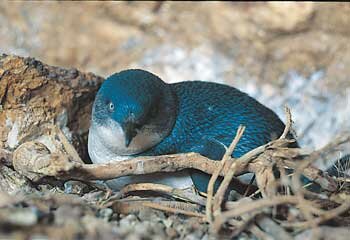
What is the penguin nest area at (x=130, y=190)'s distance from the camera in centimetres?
124

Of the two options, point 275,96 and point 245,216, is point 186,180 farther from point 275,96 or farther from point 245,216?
point 275,96

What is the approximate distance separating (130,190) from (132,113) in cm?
21

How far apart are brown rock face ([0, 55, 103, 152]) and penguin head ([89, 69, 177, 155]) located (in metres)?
0.24

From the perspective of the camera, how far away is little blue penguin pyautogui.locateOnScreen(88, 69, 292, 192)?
66.2 inches

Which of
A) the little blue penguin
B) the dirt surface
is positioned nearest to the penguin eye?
the little blue penguin

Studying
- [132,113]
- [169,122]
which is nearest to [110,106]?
[132,113]

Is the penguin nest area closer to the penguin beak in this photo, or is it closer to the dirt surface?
the penguin beak

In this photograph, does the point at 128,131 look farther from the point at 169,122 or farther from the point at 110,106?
the point at 169,122

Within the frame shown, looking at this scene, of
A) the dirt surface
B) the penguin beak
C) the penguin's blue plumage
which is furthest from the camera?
the dirt surface

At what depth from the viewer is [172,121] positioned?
186 centimetres

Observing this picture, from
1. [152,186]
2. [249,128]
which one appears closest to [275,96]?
[249,128]

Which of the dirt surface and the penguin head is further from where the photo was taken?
the dirt surface

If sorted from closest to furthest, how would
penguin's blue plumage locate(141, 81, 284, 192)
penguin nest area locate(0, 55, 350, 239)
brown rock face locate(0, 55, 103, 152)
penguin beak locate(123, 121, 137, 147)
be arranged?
penguin nest area locate(0, 55, 350, 239), penguin beak locate(123, 121, 137, 147), penguin's blue plumage locate(141, 81, 284, 192), brown rock face locate(0, 55, 103, 152)

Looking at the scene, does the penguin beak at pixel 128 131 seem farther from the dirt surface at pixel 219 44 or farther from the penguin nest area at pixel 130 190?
the dirt surface at pixel 219 44
